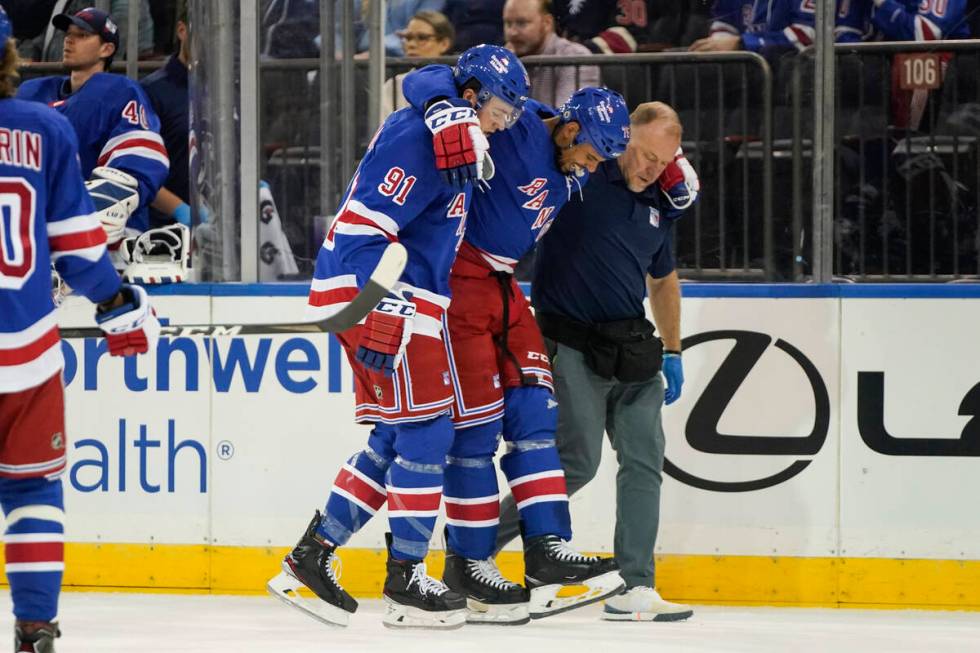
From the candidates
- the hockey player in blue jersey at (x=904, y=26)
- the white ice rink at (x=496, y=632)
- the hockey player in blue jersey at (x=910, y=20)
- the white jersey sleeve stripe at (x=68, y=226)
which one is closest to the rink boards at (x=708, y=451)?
the white ice rink at (x=496, y=632)

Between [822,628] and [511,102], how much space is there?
1.53 m

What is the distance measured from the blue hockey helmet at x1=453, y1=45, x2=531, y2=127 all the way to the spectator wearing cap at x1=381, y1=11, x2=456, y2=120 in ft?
3.68

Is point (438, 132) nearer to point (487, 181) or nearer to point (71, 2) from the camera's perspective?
point (487, 181)

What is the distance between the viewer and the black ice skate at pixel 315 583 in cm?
397

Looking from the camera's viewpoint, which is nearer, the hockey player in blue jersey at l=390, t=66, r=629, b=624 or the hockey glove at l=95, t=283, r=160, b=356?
the hockey glove at l=95, t=283, r=160, b=356

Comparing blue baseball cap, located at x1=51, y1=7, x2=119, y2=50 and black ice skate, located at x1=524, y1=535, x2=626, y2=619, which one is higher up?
blue baseball cap, located at x1=51, y1=7, x2=119, y2=50

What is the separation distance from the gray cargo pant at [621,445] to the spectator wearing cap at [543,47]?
3.55 ft

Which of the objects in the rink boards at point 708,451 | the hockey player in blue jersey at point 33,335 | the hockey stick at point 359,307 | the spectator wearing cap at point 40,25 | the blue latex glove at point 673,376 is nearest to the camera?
the hockey player in blue jersey at point 33,335

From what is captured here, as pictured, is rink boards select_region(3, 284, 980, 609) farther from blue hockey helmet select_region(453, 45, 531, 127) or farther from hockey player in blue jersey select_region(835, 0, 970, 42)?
blue hockey helmet select_region(453, 45, 531, 127)

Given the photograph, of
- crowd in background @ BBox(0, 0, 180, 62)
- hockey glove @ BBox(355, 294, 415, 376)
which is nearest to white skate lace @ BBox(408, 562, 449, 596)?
hockey glove @ BBox(355, 294, 415, 376)

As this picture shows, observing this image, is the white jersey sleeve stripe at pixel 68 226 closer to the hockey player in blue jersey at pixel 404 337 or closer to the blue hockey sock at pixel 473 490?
the hockey player in blue jersey at pixel 404 337

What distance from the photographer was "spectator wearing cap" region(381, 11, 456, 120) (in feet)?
16.5

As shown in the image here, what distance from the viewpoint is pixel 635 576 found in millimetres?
4324

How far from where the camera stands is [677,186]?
4.28 meters
